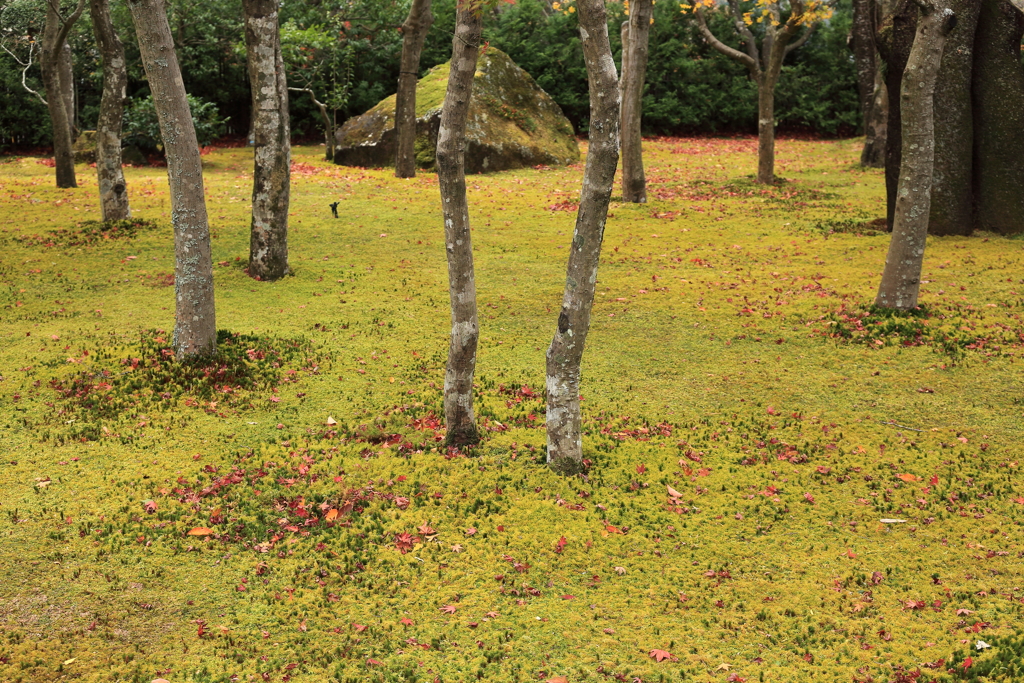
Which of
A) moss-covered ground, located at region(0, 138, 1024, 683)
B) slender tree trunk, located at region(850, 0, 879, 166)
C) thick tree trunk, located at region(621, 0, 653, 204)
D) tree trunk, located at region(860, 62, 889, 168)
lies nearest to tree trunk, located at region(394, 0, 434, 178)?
thick tree trunk, located at region(621, 0, 653, 204)

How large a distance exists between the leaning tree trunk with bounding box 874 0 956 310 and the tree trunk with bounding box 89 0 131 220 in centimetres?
1191

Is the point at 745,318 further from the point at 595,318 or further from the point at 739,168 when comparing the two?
the point at 739,168

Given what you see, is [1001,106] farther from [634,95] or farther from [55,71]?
[55,71]

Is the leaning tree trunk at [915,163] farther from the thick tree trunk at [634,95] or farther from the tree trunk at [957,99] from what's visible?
the thick tree trunk at [634,95]

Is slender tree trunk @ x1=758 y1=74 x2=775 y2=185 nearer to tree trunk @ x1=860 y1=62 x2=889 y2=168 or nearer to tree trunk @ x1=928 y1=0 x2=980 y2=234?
tree trunk @ x1=860 y1=62 x2=889 y2=168

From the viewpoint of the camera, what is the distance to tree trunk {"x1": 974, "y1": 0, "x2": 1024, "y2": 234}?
12.7m

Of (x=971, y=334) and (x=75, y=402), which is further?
(x=971, y=334)

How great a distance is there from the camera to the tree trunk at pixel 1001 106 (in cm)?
1266

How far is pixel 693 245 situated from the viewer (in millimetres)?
14062

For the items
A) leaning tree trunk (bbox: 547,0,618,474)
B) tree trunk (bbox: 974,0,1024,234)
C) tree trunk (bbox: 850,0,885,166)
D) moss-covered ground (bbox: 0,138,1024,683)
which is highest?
tree trunk (bbox: 850,0,885,166)

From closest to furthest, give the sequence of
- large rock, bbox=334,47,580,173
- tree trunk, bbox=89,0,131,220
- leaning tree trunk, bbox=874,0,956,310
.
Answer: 1. leaning tree trunk, bbox=874,0,956,310
2. tree trunk, bbox=89,0,131,220
3. large rock, bbox=334,47,580,173

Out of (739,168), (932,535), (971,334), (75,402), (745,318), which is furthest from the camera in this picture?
(739,168)

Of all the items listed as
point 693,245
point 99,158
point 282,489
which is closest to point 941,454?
point 282,489

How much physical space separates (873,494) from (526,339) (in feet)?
14.7
